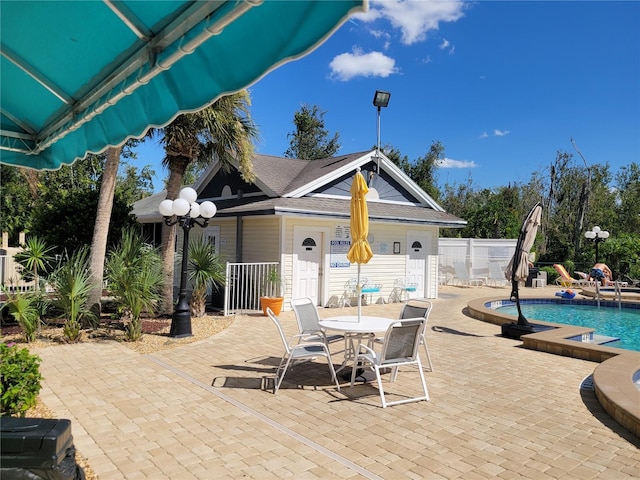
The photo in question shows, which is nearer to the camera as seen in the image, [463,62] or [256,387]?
[256,387]

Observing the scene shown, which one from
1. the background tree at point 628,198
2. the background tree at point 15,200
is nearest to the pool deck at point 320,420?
the background tree at point 15,200

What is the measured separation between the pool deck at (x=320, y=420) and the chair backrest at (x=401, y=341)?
1.97 feet

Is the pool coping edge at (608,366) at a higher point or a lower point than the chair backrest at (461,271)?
lower

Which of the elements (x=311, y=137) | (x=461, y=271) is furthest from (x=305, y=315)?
(x=311, y=137)

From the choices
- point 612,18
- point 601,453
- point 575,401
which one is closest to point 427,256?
point 612,18

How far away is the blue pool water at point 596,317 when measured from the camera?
440 inches

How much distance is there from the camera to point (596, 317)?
1389 centimetres

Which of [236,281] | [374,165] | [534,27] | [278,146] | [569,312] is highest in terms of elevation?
[278,146]

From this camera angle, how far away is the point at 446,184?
45.3 m

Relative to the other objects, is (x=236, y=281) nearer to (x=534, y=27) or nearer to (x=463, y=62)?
(x=534, y=27)

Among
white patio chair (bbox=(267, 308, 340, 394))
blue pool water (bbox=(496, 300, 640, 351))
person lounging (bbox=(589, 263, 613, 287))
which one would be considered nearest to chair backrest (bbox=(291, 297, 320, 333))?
white patio chair (bbox=(267, 308, 340, 394))

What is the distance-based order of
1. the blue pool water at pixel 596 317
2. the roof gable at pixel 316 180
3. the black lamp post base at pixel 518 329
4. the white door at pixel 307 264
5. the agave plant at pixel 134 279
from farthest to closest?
the roof gable at pixel 316 180 < the white door at pixel 307 264 < the blue pool water at pixel 596 317 < the black lamp post base at pixel 518 329 < the agave plant at pixel 134 279

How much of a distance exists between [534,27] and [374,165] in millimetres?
6167

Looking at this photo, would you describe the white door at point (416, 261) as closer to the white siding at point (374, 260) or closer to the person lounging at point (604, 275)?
the white siding at point (374, 260)
